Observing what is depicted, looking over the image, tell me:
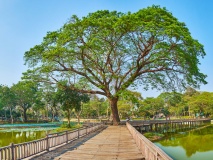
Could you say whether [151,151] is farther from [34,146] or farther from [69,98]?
[69,98]

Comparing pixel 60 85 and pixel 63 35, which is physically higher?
pixel 63 35

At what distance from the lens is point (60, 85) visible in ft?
113

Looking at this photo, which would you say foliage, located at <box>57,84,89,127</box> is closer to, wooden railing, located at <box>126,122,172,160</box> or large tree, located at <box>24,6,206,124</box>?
large tree, located at <box>24,6,206,124</box>

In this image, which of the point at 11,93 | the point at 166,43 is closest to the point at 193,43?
the point at 166,43

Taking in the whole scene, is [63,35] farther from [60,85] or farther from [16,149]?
[16,149]

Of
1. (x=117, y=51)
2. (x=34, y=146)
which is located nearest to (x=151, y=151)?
(x=34, y=146)

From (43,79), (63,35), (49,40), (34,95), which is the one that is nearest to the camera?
(63,35)

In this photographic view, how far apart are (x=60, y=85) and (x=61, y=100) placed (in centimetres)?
577

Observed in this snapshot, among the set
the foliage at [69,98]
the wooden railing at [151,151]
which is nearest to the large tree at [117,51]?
the foliage at [69,98]

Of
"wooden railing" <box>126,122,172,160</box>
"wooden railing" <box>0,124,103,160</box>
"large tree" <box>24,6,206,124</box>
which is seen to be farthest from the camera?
"large tree" <box>24,6,206,124</box>

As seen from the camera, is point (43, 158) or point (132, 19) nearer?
point (43, 158)

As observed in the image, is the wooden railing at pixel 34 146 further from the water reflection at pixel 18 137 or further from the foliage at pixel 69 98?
the foliage at pixel 69 98

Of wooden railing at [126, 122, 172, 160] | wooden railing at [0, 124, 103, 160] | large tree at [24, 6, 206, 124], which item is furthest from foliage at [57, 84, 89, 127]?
wooden railing at [126, 122, 172, 160]

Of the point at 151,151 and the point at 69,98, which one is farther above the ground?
the point at 69,98
